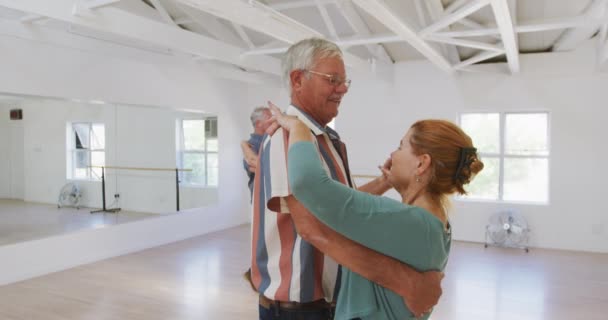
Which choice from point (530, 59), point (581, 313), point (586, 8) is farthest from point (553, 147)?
point (581, 313)

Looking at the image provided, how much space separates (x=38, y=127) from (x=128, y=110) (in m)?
1.12

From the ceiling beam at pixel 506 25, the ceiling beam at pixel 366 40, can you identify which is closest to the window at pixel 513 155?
the ceiling beam at pixel 506 25

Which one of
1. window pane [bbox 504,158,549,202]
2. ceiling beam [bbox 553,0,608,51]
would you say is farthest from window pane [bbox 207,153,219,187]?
ceiling beam [bbox 553,0,608,51]

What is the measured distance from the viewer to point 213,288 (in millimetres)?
4477

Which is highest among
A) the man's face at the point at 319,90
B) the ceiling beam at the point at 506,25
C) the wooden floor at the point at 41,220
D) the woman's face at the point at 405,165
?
the ceiling beam at the point at 506,25

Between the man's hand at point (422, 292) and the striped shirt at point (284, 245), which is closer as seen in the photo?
the man's hand at point (422, 292)

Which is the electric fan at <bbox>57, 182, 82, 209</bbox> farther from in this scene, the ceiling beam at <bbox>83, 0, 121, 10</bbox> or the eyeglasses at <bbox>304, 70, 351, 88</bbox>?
the eyeglasses at <bbox>304, 70, 351, 88</bbox>

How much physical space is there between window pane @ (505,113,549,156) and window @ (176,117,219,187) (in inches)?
192

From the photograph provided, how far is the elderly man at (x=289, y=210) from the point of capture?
1.05m

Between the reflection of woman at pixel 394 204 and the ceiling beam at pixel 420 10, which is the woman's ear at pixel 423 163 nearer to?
the reflection of woman at pixel 394 204

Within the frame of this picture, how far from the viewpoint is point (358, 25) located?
5832 mm

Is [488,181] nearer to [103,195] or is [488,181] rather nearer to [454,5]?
[454,5]

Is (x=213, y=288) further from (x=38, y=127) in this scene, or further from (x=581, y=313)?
(x=581, y=313)

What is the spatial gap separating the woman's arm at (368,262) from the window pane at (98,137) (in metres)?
5.52
